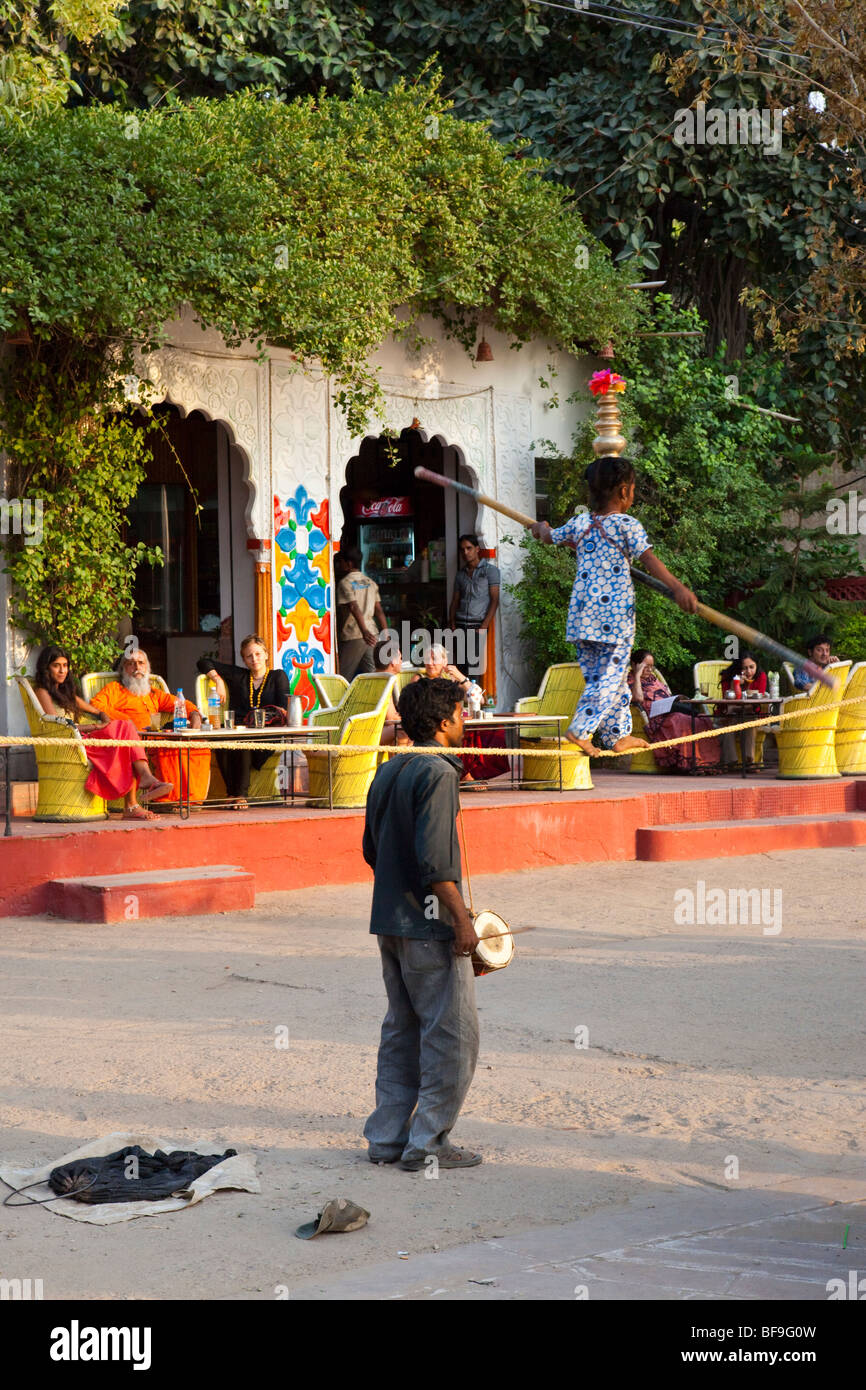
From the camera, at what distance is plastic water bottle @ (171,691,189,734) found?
36.6 ft

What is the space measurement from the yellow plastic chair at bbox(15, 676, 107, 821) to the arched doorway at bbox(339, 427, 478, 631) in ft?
21.6

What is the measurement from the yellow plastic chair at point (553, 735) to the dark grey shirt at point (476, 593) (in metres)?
1.83

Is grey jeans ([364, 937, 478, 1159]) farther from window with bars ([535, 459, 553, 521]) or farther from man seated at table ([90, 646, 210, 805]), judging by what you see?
window with bars ([535, 459, 553, 521])

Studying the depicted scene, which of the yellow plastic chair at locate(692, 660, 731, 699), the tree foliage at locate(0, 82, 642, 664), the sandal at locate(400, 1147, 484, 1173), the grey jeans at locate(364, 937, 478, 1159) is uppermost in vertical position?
the tree foliage at locate(0, 82, 642, 664)

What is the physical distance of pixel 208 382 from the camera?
13680mm

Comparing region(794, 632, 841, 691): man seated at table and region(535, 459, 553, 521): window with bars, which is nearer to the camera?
region(794, 632, 841, 691): man seated at table

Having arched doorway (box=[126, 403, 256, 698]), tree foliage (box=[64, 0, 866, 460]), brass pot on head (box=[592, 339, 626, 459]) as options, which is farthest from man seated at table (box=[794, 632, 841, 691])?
brass pot on head (box=[592, 339, 626, 459])

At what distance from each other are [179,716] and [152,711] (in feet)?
1.72

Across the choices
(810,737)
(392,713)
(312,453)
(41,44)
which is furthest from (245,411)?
(810,737)

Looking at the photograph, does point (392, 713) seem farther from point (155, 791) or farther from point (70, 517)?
point (70, 517)

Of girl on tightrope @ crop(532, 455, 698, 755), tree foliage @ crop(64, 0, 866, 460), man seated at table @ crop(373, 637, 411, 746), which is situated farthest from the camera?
tree foliage @ crop(64, 0, 866, 460)

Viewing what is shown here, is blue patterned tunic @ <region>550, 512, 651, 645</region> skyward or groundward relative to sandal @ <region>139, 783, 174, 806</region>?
skyward

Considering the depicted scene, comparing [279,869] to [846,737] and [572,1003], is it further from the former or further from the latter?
[846,737]
